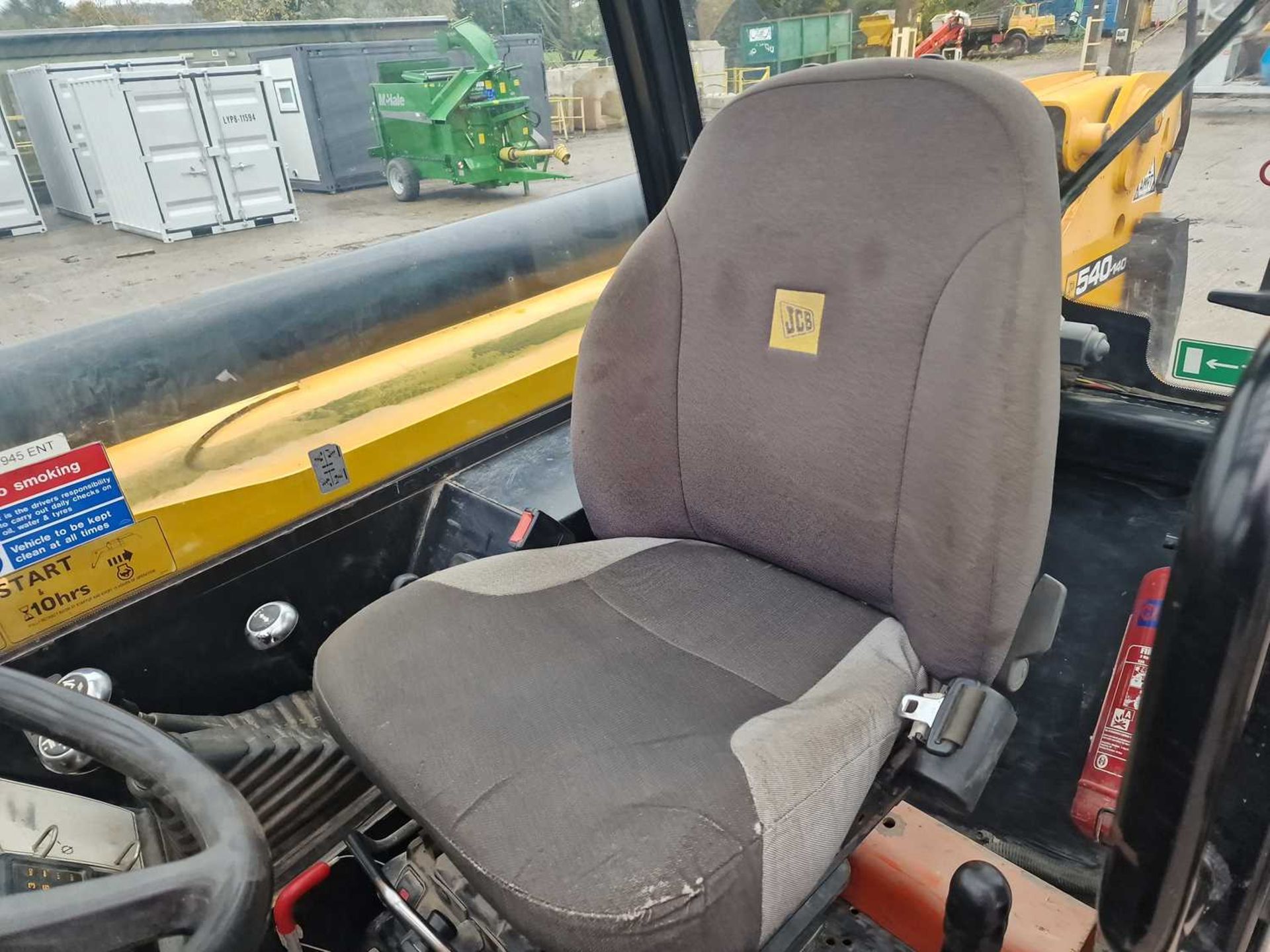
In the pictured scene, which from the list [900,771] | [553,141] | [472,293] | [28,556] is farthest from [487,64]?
[900,771]

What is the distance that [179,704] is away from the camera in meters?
1.25

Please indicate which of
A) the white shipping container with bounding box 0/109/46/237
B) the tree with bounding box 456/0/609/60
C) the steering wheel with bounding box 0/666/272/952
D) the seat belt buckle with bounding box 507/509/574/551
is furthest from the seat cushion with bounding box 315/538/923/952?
the tree with bounding box 456/0/609/60

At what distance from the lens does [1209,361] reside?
3.81ft

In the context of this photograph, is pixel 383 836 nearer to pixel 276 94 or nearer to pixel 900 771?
pixel 900 771

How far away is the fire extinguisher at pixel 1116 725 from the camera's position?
118 cm

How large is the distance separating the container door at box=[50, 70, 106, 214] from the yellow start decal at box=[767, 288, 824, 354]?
849 millimetres

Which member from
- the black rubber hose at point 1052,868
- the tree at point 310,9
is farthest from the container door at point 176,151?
the black rubber hose at point 1052,868

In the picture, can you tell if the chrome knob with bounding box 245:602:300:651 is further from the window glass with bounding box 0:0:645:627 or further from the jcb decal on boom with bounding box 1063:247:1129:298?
the jcb decal on boom with bounding box 1063:247:1129:298

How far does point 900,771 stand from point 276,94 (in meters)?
1.17

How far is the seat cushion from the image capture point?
0.76 metres

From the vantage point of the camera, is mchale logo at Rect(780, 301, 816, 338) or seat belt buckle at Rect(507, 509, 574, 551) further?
seat belt buckle at Rect(507, 509, 574, 551)

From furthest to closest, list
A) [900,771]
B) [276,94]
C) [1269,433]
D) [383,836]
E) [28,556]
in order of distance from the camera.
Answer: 1. [383,836]
2. [276,94]
3. [28,556]
4. [900,771]
5. [1269,433]

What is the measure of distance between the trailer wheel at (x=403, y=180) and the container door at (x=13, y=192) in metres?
0.48

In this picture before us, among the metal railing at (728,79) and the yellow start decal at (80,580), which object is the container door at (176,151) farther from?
the metal railing at (728,79)
